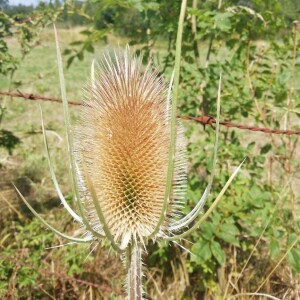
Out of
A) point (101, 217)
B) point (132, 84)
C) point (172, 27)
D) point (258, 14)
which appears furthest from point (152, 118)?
point (258, 14)

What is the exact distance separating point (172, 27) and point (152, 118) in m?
1.16

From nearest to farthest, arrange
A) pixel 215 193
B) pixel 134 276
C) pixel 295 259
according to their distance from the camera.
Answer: pixel 134 276 → pixel 295 259 → pixel 215 193

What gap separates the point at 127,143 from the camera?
4.54 ft

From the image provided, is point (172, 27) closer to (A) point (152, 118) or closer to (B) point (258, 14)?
(B) point (258, 14)

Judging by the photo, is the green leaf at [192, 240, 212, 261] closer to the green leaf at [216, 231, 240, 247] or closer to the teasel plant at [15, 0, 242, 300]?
the green leaf at [216, 231, 240, 247]

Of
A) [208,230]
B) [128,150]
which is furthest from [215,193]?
[128,150]

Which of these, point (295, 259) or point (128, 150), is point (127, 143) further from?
point (295, 259)

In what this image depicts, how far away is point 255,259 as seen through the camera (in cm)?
274

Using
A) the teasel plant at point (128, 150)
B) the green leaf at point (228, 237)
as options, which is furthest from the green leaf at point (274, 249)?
the teasel plant at point (128, 150)

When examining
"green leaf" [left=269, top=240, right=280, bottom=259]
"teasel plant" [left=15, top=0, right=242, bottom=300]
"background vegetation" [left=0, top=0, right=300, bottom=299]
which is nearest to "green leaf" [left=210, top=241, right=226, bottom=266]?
"background vegetation" [left=0, top=0, right=300, bottom=299]

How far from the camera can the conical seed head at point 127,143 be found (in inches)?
52.9

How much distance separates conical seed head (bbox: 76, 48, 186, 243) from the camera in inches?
52.9

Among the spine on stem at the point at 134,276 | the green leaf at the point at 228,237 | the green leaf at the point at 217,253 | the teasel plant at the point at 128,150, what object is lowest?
the green leaf at the point at 217,253

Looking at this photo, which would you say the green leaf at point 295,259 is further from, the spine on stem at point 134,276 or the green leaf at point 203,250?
the spine on stem at point 134,276
